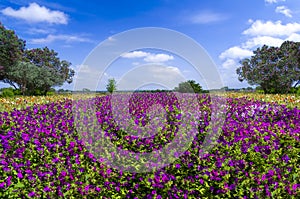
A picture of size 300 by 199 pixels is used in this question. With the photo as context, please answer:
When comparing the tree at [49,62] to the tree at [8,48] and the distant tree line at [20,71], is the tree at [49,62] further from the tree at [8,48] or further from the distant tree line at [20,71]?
the tree at [8,48]

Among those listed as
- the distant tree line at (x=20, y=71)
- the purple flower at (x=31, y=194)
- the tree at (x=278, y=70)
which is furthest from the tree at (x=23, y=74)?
the purple flower at (x=31, y=194)

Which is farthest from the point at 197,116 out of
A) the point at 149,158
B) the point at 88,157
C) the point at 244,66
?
the point at 244,66

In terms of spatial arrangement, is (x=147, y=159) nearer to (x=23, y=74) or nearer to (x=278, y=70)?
(x=23, y=74)

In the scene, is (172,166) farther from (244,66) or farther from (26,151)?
(244,66)

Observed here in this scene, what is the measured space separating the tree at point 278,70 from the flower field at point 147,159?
22.9 metres

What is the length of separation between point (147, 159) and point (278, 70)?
2602cm

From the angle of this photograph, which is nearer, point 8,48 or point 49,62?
point 8,48

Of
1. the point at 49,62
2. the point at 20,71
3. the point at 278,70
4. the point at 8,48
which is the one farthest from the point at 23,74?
the point at 278,70

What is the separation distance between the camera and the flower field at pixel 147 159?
4266 millimetres

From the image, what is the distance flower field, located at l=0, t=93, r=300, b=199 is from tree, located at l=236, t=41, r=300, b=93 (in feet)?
75.3

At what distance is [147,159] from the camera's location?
4797 millimetres

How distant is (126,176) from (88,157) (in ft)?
2.65

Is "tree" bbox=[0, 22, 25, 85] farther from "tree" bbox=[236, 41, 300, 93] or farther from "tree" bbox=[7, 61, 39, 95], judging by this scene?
"tree" bbox=[236, 41, 300, 93]

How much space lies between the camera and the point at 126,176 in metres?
4.71
